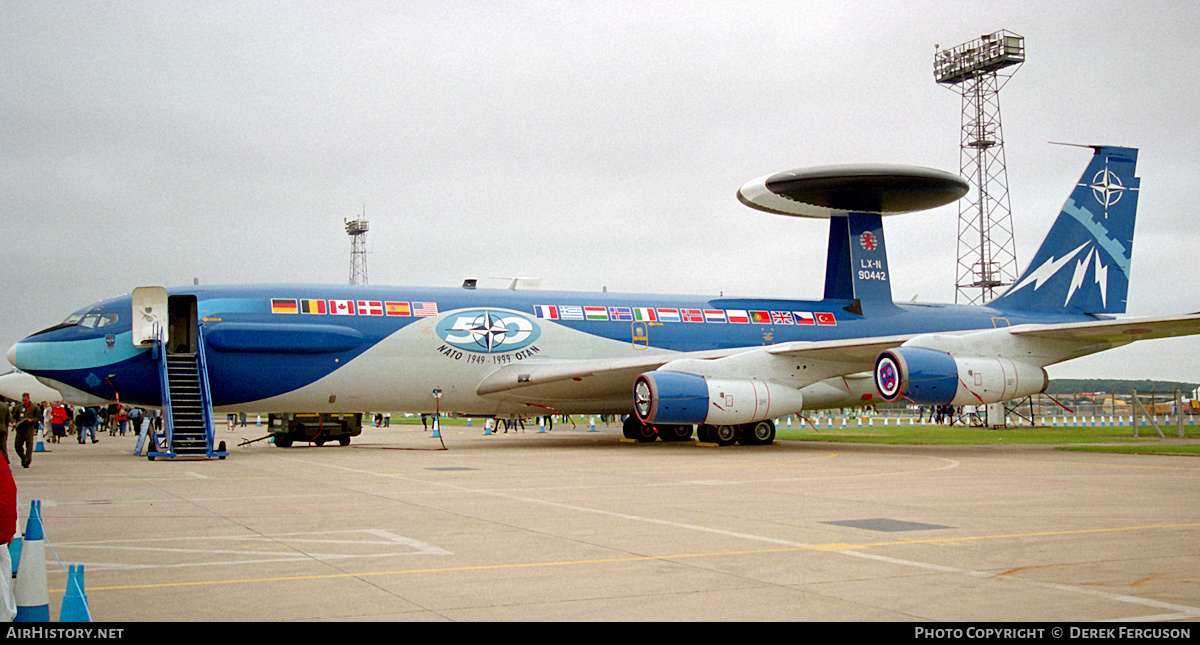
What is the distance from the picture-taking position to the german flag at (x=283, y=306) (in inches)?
890

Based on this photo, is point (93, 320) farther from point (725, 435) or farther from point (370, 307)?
point (725, 435)

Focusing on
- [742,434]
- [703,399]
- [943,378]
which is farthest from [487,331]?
[943,378]

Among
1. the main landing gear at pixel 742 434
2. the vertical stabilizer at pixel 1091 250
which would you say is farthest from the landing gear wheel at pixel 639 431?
the vertical stabilizer at pixel 1091 250

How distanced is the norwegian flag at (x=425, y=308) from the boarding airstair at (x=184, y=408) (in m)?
4.86

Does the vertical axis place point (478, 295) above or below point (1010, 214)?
below

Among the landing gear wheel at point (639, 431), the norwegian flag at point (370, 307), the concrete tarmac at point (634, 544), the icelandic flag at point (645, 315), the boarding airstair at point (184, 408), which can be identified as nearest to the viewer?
the concrete tarmac at point (634, 544)

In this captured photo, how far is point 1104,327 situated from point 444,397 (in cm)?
1490

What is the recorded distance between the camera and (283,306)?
22719mm

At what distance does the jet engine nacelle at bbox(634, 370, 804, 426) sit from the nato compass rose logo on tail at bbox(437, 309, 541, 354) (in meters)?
3.82

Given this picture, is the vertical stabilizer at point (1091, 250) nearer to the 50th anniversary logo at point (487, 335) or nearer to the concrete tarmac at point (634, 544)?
the concrete tarmac at point (634, 544)

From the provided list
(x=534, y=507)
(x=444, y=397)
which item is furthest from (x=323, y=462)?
(x=534, y=507)

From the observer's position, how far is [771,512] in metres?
10.5

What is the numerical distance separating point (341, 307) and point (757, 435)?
35.5 feet
